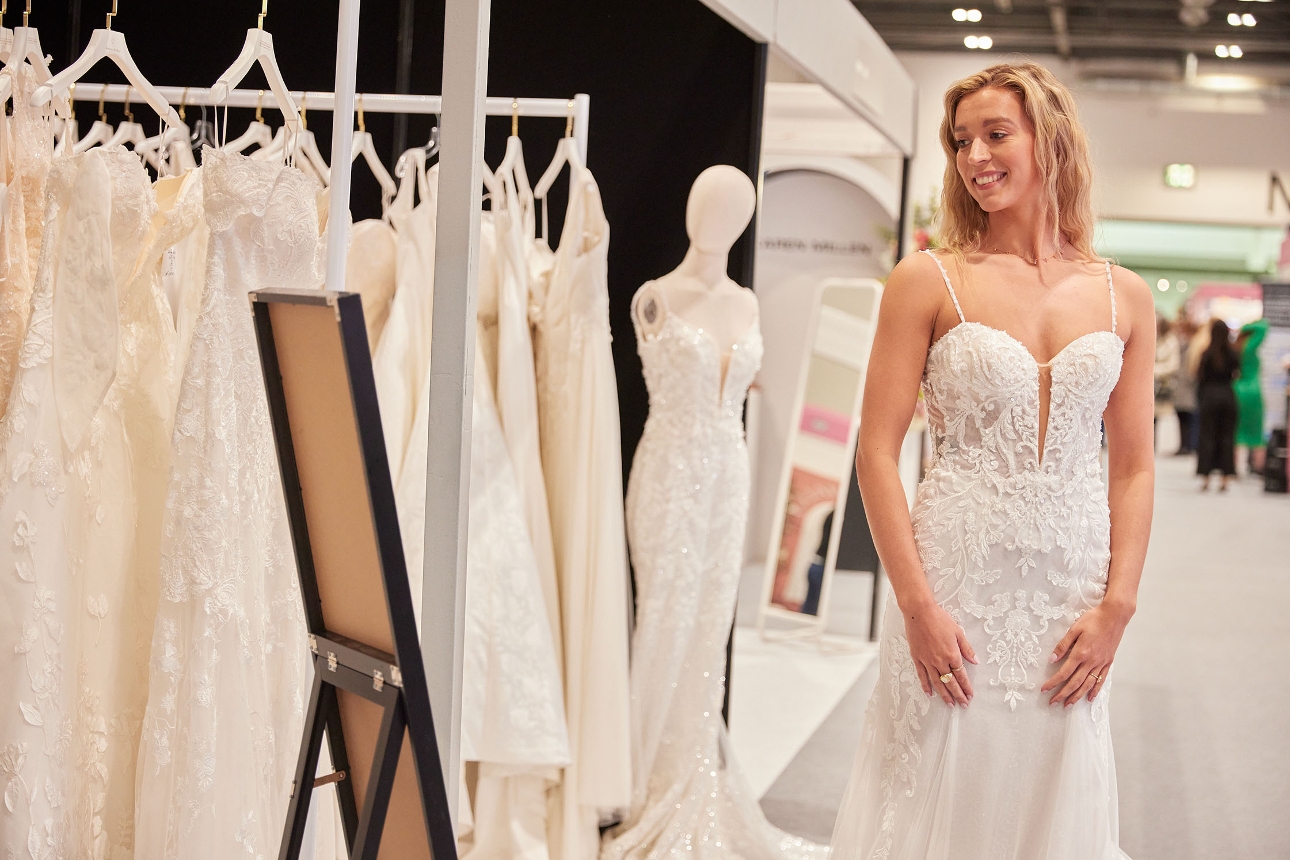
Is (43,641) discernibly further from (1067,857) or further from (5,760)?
(1067,857)

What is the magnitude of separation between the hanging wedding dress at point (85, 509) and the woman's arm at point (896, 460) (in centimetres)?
131

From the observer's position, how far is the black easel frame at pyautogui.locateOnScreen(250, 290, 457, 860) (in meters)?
1.42

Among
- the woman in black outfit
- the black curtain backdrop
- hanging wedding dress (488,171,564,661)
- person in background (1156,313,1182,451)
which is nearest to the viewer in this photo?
hanging wedding dress (488,171,564,661)

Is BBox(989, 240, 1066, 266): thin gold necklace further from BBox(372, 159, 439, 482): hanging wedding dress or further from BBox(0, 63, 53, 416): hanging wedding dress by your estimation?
BBox(0, 63, 53, 416): hanging wedding dress

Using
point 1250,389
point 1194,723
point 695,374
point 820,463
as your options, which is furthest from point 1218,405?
point 695,374

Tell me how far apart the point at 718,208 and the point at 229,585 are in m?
1.72

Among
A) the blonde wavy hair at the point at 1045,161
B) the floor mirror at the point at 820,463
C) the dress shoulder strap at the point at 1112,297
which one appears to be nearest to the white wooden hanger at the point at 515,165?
the blonde wavy hair at the point at 1045,161

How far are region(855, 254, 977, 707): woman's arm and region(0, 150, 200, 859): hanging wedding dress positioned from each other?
131 cm

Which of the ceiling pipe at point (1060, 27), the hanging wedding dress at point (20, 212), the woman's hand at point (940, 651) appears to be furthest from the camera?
the ceiling pipe at point (1060, 27)

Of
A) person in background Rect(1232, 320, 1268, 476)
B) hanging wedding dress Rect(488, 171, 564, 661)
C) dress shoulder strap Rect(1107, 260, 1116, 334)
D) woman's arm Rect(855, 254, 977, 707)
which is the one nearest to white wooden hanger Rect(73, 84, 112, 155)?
hanging wedding dress Rect(488, 171, 564, 661)

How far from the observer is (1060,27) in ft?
28.8

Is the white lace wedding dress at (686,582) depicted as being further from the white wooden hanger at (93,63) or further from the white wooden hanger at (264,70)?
the white wooden hanger at (93,63)

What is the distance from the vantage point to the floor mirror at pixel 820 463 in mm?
6203

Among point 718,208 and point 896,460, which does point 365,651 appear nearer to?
point 896,460
